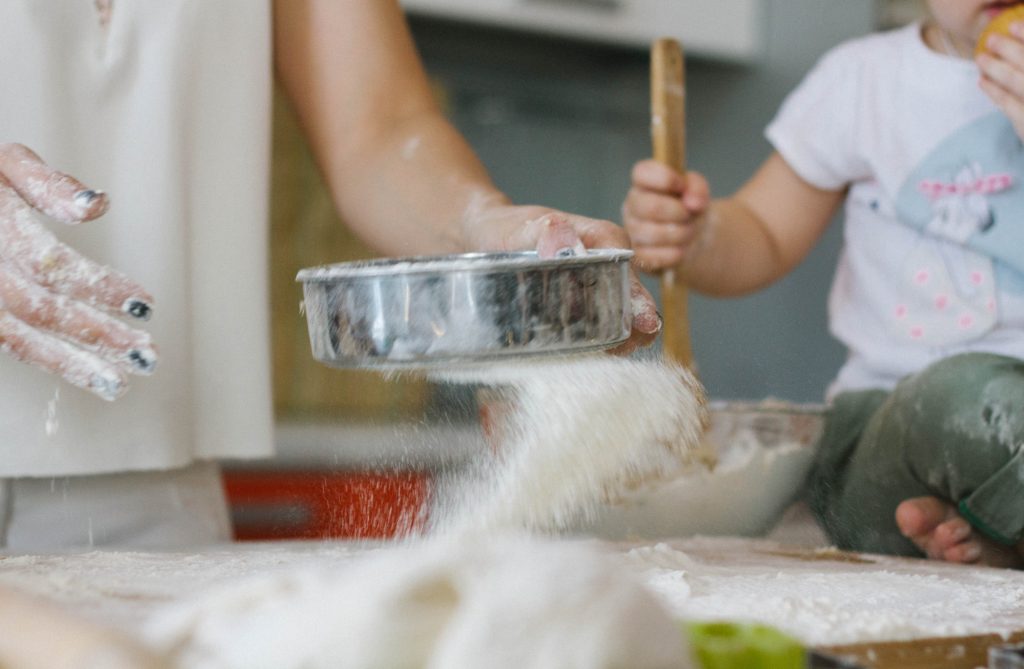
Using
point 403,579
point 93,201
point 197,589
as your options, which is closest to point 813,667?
point 403,579

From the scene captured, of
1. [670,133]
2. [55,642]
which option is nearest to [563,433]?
[55,642]

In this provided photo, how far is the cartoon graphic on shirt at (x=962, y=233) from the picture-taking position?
115cm

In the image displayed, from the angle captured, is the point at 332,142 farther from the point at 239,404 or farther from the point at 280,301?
the point at 280,301

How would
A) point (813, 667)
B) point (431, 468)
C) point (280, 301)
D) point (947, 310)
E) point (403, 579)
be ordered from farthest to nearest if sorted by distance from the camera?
point (280, 301) < point (947, 310) < point (431, 468) < point (813, 667) < point (403, 579)

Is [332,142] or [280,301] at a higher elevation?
[332,142]

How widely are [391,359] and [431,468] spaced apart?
1.45 ft

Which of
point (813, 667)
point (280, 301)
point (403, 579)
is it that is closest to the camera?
point (403, 579)

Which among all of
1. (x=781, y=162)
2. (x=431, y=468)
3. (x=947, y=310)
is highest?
(x=781, y=162)

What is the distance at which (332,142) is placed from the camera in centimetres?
111

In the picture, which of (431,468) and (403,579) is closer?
(403,579)

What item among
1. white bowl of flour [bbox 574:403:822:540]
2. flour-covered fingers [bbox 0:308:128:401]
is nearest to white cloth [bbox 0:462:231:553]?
flour-covered fingers [bbox 0:308:128:401]

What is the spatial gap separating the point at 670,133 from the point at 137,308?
59cm

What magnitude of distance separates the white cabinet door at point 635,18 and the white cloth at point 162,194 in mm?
763

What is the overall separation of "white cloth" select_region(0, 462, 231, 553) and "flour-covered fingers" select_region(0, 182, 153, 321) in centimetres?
25
